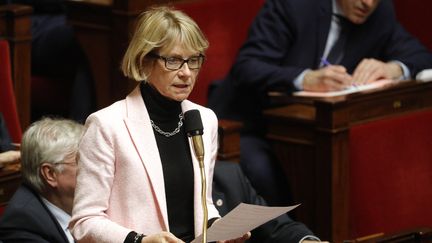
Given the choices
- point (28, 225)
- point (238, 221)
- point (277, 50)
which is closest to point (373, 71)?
point (277, 50)

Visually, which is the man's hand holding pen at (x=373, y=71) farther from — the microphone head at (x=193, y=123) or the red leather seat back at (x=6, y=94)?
the microphone head at (x=193, y=123)

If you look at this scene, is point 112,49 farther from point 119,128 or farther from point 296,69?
point 119,128

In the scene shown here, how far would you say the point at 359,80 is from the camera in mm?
2803

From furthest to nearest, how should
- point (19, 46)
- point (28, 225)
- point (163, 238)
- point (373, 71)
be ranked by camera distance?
point (19, 46)
point (373, 71)
point (28, 225)
point (163, 238)

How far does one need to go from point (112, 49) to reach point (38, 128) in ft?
2.99

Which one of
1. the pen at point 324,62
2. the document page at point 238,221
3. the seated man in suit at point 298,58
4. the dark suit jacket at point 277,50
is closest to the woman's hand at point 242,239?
the document page at point 238,221

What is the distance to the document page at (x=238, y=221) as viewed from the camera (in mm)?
1490

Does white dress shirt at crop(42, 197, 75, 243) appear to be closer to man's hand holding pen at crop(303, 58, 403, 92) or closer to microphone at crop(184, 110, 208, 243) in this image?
microphone at crop(184, 110, 208, 243)

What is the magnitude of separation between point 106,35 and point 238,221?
4.85 ft

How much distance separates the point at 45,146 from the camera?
1.98 metres

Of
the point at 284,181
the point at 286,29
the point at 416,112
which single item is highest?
the point at 286,29

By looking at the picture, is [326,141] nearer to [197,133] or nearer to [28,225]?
[28,225]

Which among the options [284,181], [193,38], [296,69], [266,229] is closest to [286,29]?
[296,69]

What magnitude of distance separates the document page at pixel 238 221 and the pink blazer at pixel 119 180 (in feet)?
0.32
